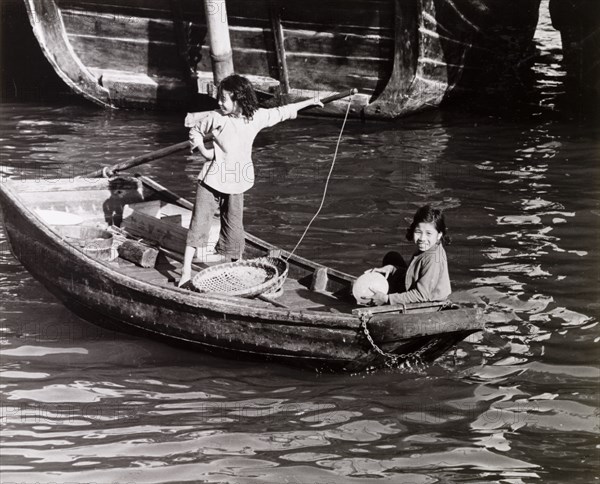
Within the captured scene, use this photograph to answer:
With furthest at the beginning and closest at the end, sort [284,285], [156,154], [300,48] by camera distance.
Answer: [300,48] → [156,154] → [284,285]

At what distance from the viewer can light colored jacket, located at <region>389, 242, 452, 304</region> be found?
599 cm

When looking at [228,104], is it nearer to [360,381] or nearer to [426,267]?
[426,267]

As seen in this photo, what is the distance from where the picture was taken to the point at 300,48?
12.6 meters

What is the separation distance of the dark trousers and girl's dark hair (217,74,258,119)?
0.63m

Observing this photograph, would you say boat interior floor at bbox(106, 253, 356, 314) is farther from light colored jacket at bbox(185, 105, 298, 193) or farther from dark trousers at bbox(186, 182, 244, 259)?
light colored jacket at bbox(185, 105, 298, 193)

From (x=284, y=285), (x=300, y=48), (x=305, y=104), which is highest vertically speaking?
(x=300, y=48)

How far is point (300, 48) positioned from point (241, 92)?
20.7ft

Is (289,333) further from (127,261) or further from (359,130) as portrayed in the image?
(359,130)

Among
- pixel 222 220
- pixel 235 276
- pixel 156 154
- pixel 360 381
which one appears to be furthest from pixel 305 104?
pixel 360 381

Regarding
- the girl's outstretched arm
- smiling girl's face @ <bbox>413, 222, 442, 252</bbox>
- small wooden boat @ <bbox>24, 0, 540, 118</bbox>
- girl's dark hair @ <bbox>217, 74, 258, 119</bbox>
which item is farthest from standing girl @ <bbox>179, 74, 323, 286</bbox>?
small wooden boat @ <bbox>24, 0, 540, 118</bbox>

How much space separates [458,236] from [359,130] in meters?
4.04

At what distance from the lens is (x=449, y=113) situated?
43.7 ft

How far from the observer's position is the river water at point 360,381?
515 centimetres

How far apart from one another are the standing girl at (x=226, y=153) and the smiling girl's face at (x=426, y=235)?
1.33m
